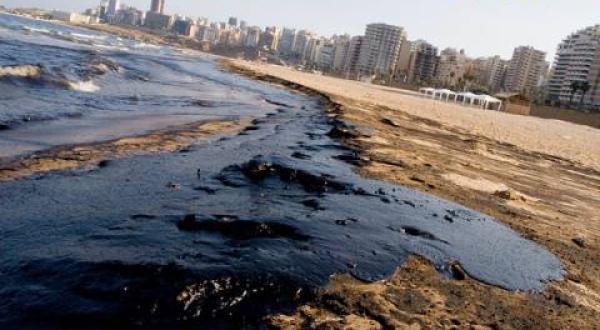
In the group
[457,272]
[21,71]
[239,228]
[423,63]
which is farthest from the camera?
[423,63]

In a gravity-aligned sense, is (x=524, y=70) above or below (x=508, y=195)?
above

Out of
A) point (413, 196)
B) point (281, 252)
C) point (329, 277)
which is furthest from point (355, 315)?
point (413, 196)

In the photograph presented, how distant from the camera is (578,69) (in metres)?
140

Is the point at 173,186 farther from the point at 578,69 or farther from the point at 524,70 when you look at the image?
the point at 524,70

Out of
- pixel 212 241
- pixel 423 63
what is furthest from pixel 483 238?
pixel 423 63

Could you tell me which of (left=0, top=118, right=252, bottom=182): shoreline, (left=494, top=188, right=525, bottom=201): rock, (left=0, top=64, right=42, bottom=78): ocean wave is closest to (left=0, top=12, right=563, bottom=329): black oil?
(left=0, top=118, right=252, bottom=182): shoreline

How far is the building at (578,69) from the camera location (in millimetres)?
132000

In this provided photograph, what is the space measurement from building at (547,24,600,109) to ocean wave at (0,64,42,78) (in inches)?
5139

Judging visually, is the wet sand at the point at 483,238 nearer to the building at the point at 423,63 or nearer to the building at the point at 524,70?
the building at the point at 423,63

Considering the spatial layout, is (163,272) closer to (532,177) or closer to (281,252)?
Answer: (281,252)

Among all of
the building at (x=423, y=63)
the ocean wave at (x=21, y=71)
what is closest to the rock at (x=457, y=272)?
the ocean wave at (x=21, y=71)

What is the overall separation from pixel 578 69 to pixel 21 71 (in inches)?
5994

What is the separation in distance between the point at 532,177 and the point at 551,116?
233 feet

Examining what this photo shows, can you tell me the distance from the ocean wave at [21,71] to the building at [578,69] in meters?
131
